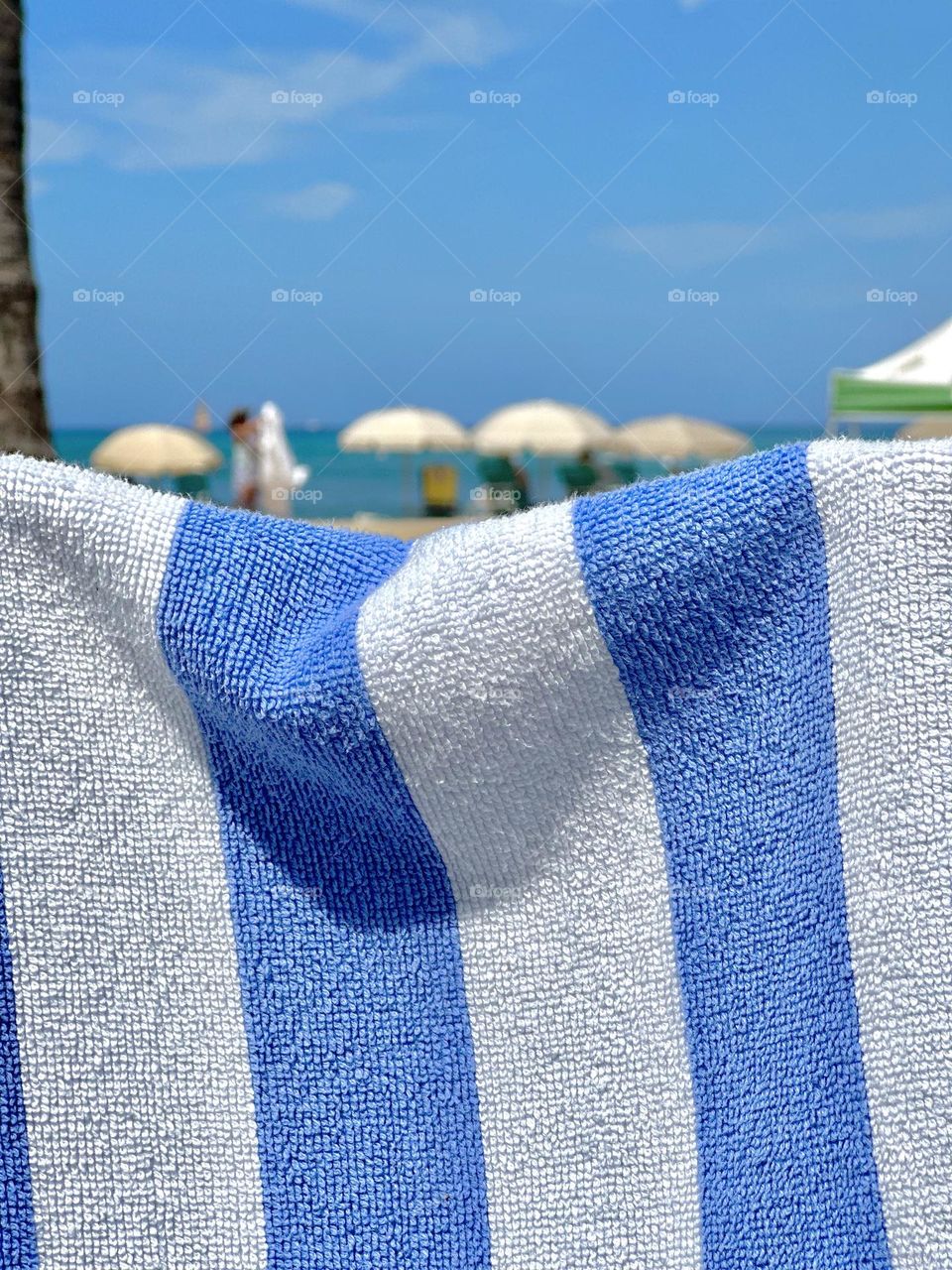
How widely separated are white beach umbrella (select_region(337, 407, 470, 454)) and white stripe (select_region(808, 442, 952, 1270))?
10.5 metres

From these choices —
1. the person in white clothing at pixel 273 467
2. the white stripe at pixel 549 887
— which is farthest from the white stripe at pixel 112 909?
the person in white clothing at pixel 273 467

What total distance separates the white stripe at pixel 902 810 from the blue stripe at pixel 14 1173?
1.42 feet

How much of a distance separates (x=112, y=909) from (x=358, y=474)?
25.2m

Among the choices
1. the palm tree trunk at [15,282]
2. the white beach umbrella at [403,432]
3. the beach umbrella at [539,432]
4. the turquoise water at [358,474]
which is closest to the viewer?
the palm tree trunk at [15,282]

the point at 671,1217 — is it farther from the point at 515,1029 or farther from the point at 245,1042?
the point at 245,1042

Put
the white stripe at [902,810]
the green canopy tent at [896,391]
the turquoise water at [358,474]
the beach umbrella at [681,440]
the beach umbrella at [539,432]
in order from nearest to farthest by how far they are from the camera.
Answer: the white stripe at [902,810] < the green canopy tent at [896,391] < the beach umbrella at [681,440] < the beach umbrella at [539,432] < the turquoise water at [358,474]

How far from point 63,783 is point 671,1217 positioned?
0.39m

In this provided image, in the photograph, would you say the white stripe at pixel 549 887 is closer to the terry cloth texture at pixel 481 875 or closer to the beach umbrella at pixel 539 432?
the terry cloth texture at pixel 481 875

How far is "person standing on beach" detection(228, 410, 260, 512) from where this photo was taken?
7.36 metres

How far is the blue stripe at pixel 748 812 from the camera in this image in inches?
23.1

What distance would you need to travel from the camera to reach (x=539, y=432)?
10.9m

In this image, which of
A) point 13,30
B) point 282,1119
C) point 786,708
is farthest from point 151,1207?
point 13,30

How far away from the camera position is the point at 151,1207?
638 mm

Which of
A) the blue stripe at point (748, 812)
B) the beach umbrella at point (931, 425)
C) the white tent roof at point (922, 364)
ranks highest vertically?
the white tent roof at point (922, 364)
